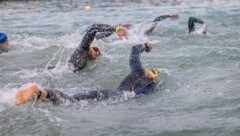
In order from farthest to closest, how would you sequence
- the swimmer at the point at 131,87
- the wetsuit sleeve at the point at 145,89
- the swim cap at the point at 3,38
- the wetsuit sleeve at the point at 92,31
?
the swim cap at the point at 3,38, the wetsuit sleeve at the point at 92,31, the wetsuit sleeve at the point at 145,89, the swimmer at the point at 131,87

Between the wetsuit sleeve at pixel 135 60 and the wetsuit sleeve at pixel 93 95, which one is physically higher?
the wetsuit sleeve at pixel 135 60

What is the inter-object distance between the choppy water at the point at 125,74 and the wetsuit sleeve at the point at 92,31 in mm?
746

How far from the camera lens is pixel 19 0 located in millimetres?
32156

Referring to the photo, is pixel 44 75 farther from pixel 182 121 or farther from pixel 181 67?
pixel 182 121

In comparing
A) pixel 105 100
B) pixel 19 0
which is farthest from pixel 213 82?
pixel 19 0

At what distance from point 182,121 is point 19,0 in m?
27.5

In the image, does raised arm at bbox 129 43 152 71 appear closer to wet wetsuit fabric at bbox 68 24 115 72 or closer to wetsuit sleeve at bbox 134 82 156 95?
wetsuit sleeve at bbox 134 82 156 95

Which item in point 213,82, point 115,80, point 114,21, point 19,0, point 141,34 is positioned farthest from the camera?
point 19,0

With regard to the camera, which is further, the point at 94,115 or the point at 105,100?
the point at 105,100

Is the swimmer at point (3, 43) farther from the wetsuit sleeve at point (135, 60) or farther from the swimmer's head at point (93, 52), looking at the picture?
the wetsuit sleeve at point (135, 60)

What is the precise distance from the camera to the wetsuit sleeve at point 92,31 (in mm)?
9227

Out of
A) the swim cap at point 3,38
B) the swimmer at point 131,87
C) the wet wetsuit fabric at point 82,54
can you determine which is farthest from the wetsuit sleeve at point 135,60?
the swim cap at point 3,38

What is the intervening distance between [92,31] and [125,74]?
1.40m

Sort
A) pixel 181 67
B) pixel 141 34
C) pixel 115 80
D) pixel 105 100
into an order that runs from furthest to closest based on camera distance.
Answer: pixel 141 34, pixel 181 67, pixel 115 80, pixel 105 100
